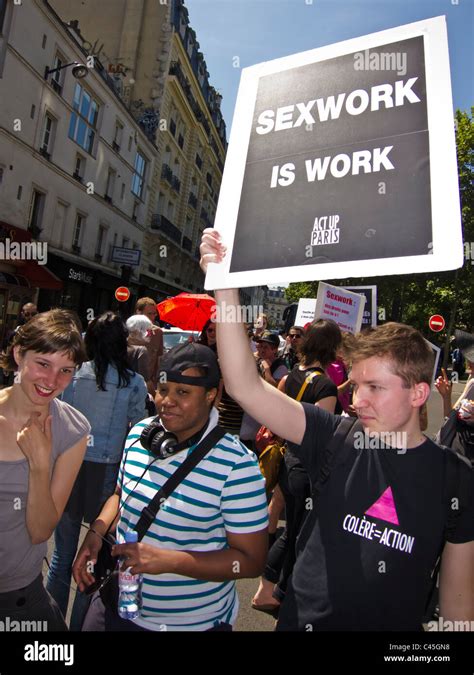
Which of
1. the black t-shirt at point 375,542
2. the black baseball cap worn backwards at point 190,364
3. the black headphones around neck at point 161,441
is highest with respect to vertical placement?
the black baseball cap worn backwards at point 190,364

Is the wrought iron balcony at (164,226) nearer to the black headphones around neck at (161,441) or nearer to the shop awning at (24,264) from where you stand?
the shop awning at (24,264)

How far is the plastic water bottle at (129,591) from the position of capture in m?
1.83

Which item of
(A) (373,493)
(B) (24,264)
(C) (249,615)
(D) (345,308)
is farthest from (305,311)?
(B) (24,264)

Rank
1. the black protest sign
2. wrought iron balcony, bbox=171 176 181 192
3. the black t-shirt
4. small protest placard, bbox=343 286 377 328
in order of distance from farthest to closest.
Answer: wrought iron balcony, bbox=171 176 181 192 < small protest placard, bbox=343 286 377 328 < the black t-shirt < the black protest sign

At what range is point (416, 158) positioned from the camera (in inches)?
61.0

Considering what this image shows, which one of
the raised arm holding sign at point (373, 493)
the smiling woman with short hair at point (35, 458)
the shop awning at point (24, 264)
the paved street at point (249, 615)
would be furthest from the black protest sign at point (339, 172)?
the shop awning at point (24, 264)

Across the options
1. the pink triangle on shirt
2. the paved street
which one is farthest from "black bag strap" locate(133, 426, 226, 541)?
the paved street

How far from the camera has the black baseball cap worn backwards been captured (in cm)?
215

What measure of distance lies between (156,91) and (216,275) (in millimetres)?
29181

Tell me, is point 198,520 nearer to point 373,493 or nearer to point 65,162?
point 373,493

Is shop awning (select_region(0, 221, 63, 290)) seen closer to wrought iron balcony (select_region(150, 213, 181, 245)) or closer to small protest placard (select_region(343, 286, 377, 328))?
small protest placard (select_region(343, 286, 377, 328))

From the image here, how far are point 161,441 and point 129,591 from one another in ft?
1.91

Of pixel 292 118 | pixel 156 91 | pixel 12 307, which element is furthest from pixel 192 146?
pixel 292 118

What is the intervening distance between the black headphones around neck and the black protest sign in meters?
0.70
